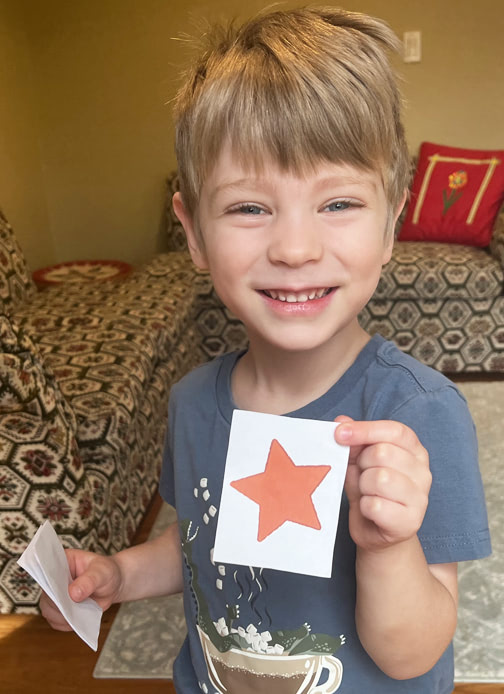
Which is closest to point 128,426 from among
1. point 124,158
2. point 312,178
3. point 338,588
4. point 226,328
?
point 338,588

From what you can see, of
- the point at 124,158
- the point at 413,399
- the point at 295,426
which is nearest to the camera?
the point at 295,426

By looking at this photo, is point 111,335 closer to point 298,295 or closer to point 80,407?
point 80,407

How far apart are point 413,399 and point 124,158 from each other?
3.43 metres

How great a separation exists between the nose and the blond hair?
0.05 m

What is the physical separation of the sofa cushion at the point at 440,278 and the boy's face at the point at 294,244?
212cm

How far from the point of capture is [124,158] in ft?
12.2

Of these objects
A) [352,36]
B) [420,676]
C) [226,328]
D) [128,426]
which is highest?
[352,36]

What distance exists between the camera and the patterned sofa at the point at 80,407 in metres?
1.38

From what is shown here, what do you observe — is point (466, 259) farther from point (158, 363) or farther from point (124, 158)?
point (124, 158)

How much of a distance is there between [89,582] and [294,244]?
462mm

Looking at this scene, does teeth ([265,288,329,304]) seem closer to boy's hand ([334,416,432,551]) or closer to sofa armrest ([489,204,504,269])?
boy's hand ([334,416,432,551])

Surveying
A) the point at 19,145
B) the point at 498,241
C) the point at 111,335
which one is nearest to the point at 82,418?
the point at 111,335

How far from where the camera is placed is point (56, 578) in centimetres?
65

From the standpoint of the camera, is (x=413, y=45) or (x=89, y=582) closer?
(x=89, y=582)
